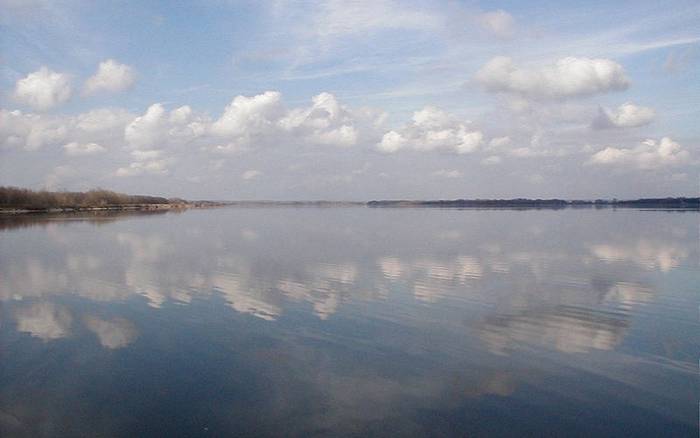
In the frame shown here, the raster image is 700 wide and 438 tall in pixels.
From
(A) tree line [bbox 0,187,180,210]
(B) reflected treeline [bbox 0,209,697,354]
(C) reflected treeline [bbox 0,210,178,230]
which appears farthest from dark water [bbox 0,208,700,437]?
(A) tree line [bbox 0,187,180,210]

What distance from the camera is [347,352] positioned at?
8.67 metres

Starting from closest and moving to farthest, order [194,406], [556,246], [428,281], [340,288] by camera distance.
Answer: [194,406]
[340,288]
[428,281]
[556,246]

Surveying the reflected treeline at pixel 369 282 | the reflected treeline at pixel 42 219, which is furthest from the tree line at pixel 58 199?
the reflected treeline at pixel 369 282

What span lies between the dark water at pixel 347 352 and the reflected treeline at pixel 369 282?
0.09 meters

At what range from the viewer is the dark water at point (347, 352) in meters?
6.23

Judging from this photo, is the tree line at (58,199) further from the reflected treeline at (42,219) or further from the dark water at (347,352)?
the dark water at (347,352)

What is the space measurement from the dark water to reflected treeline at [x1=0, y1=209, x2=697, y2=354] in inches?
3.6

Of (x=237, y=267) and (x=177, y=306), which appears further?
(x=237, y=267)

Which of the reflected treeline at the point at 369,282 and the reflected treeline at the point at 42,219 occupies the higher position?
the reflected treeline at the point at 42,219

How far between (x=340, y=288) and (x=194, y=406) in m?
8.06

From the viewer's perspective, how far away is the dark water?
6227mm

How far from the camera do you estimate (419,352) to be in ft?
28.7

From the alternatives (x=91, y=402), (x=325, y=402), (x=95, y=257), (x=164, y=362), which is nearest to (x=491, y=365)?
(x=325, y=402)

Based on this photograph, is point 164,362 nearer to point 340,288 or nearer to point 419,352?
point 419,352
